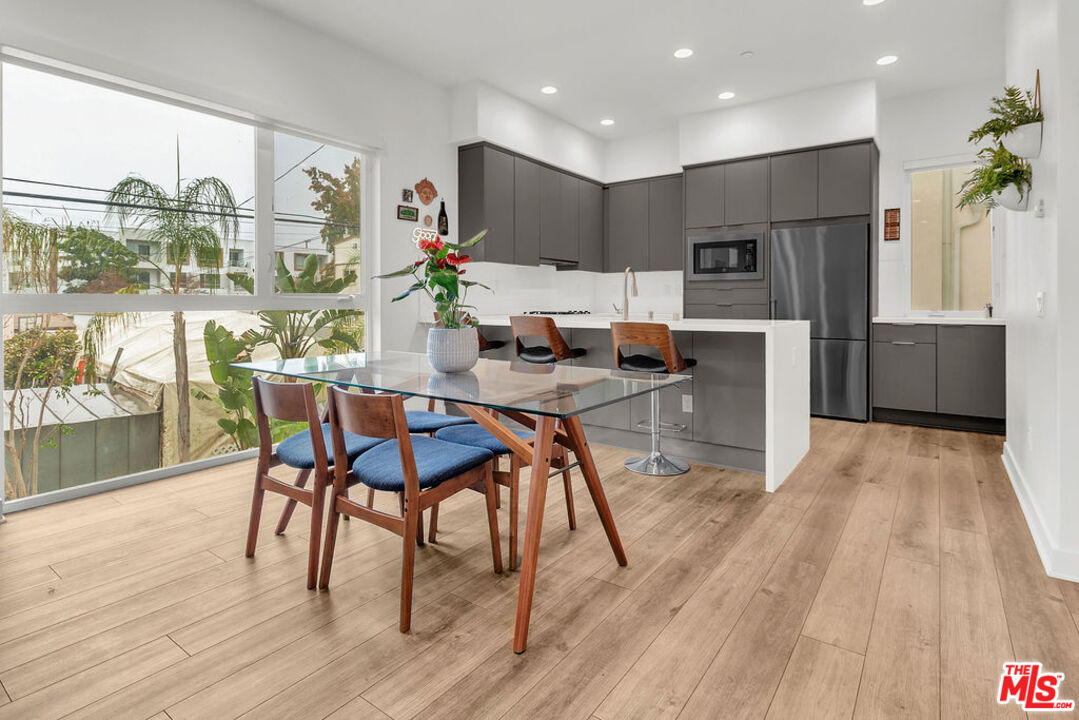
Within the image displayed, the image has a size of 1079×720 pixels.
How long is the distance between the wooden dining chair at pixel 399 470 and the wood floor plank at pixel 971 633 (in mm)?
1340

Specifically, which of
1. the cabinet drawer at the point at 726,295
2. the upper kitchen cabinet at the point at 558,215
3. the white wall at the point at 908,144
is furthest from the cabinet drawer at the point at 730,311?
the upper kitchen cabinet at the point at 558,215

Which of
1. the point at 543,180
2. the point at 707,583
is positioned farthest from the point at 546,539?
the point at 543,180

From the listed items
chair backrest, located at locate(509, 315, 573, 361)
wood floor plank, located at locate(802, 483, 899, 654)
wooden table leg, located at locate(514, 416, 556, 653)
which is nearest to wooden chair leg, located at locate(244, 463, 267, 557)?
wooden table leg, located at locate(514, 416, 556, 653)

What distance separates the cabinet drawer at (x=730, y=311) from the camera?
5.07 meters

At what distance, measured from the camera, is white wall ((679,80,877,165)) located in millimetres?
4574

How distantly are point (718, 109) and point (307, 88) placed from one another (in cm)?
350

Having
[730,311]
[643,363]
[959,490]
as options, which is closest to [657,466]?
[643,363]

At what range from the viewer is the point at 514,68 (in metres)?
4.30

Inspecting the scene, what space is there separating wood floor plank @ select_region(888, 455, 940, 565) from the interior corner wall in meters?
3.26

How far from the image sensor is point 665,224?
5.86 metres

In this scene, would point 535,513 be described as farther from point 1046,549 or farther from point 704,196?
point 704,196

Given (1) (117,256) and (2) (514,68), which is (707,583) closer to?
(1) (117,256)

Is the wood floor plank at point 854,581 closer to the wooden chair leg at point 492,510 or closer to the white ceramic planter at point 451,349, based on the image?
the wooden chair leg at point 492,510

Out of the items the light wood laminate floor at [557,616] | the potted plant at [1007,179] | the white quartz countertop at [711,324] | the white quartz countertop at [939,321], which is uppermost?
the potted plant at [1007,179]
